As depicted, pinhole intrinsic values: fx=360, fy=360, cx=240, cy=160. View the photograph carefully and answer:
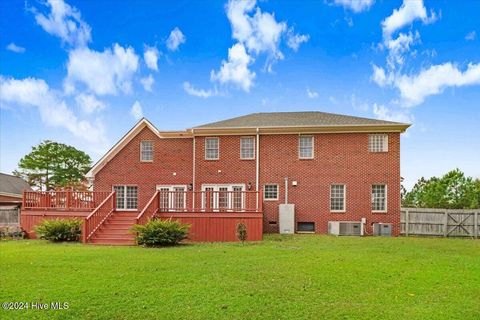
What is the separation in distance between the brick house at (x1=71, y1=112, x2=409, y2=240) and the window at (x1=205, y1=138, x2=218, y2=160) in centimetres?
6

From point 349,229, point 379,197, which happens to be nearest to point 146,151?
point 349,229

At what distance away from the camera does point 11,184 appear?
38219 millimetres

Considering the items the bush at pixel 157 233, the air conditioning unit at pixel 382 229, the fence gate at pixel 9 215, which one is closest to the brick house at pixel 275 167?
the air conditioning unit at pixel 382 229

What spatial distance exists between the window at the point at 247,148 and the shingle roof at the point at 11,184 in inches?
1113

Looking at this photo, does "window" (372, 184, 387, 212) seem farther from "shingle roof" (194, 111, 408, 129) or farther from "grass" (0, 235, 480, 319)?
"grass" (0, 235, 480, 319)

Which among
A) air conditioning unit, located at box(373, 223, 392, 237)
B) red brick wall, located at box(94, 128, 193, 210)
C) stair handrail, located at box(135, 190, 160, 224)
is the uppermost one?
red brick wall, located at box(94, 128, 193, 210)

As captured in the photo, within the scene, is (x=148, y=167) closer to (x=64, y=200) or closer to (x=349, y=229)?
(x=64, y=200)

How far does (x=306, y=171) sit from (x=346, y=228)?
3668mm

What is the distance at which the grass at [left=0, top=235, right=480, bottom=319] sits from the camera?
558 cm

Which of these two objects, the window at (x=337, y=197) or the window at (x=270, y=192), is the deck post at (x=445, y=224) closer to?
the window at (x=337, y=197)

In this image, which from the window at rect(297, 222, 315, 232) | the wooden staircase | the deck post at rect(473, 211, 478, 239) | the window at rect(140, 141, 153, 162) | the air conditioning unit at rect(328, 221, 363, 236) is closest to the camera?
the wooden staircase

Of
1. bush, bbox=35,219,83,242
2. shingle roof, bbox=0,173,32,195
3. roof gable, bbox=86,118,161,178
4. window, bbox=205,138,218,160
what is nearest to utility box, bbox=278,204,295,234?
window, bbox=205,138,218,160

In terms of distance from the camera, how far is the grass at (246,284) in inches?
220

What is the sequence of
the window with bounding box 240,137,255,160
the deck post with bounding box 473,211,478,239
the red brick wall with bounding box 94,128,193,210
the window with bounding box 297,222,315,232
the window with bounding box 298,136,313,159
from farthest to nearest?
the red brick wall with bounding box 94,128,193,210, the window with bounding box 240,137,255,160, the window with bounding box 298,136,313,159, the window with bounding box 297,222,315,232, the deck post with bounding box 473,211,478,239
